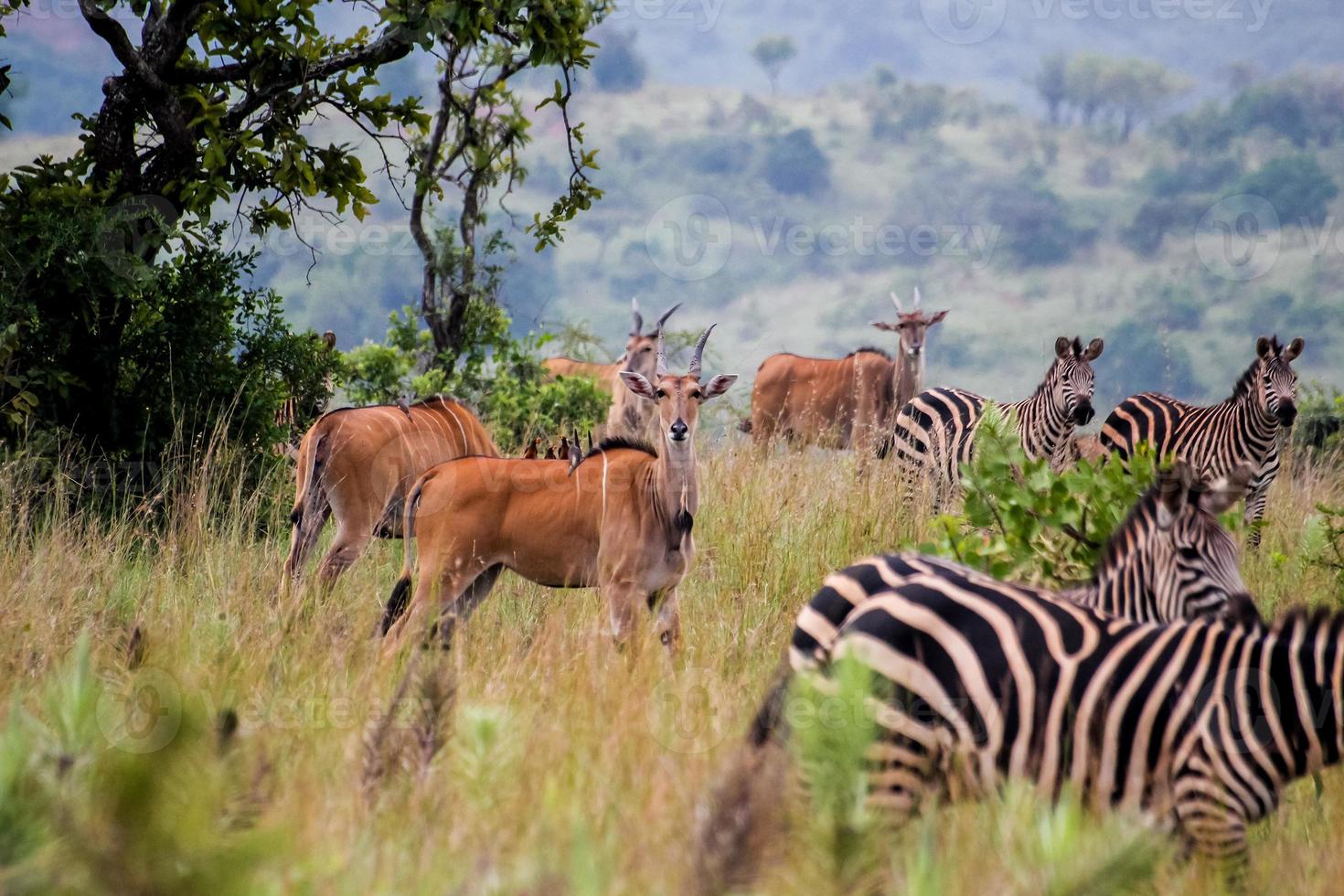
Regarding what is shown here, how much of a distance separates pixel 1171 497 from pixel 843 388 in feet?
46.6

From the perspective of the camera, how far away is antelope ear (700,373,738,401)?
8.14 meters

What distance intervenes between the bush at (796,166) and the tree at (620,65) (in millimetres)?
17208

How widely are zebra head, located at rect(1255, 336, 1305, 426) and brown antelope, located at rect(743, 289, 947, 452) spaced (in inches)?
192

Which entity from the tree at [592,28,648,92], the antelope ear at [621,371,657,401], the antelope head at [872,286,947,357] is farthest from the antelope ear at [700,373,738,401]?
the tree at [592,28,648,92]

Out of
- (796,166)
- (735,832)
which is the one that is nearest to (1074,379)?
(735,832)

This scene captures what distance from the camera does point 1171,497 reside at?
4566 millimetres

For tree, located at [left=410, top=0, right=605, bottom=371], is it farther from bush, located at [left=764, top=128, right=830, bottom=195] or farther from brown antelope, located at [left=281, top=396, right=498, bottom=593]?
bush, located at [left=764, top=128, right=830, bottom=195]

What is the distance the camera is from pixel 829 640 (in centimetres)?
405

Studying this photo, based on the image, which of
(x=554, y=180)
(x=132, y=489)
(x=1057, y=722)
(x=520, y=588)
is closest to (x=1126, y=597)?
(x=1057, y=722)

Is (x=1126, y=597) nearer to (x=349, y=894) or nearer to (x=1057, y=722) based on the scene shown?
(x=1057, y=722)

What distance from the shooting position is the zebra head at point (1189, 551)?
450cm

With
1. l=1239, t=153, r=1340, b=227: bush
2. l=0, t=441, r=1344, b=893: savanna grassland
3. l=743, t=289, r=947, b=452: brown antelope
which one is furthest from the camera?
l=1239, t=153, r=1340, b=227: bush

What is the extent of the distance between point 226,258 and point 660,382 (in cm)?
391

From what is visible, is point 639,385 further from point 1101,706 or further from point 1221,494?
point 1101,706
